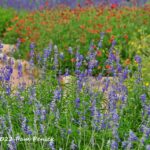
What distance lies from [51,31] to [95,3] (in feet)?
11.9

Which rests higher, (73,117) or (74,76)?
(74,76)

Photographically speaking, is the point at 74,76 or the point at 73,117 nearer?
the point at 73,117

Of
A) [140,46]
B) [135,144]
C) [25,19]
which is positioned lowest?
[135,144]

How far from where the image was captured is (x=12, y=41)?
9.95m

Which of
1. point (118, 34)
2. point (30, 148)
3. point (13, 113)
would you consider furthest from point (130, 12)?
point (30, 148)

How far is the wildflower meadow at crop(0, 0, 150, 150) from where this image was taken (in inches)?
152

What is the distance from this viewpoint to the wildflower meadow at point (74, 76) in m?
3.87

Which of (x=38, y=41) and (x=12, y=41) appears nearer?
(x=38, y=41)

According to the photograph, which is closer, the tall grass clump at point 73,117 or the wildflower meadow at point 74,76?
the tall grass clump at point 73,117

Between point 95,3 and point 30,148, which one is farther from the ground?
point 95,3

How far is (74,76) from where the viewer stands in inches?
222

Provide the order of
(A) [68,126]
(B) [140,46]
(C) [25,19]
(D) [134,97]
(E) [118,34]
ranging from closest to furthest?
(A) [68,126] < (D) [134,97] < (B) [140,46] < (E) [118,34] < (C) [25,19]

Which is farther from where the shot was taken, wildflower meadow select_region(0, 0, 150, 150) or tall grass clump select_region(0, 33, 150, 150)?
wildflower meadow select_region(0, 0, 150, 150)

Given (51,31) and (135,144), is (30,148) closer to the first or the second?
(135,144)
